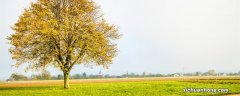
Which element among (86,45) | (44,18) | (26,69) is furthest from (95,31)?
(26,69)

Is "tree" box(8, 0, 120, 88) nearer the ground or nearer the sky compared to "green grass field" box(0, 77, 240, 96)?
nearer the sky

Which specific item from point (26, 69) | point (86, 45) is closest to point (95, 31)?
point (86, 45)

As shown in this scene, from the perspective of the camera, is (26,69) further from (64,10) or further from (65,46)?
(64,10)

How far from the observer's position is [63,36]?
49.5 m

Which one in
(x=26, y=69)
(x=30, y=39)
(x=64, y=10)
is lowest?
(x=26, y=69)

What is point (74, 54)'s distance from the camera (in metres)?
50.3

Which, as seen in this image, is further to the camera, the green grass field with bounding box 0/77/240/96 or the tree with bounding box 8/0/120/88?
the tree with bounding box 8/0/120/88

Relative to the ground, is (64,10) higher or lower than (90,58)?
higher

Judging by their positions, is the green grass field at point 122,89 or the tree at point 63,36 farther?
the tree at point 63,36

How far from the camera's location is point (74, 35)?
164 ft

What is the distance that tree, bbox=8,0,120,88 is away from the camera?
48.4 metres

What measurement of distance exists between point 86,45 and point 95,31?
2.06 m

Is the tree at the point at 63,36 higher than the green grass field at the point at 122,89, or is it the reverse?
the tree at the point at 63,36

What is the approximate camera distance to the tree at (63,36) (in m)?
48.4
